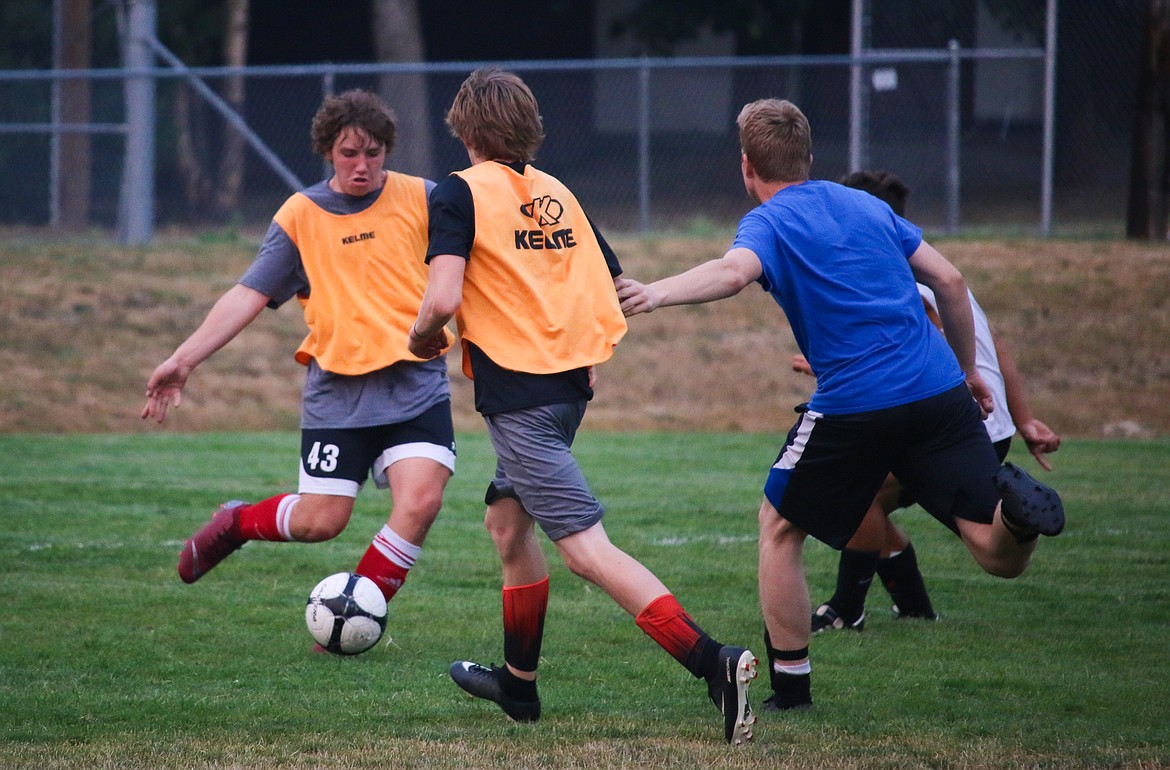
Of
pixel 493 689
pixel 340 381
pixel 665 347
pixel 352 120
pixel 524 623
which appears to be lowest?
pixel 493 689

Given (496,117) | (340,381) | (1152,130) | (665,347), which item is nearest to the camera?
(496,117)

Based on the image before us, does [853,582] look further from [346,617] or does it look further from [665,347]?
[665,347]

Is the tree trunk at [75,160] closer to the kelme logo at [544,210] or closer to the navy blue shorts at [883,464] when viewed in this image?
the kelme logo at [544,210]

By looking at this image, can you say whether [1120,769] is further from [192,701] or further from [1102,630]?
[192,701]

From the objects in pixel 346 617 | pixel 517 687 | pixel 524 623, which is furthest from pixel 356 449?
pixel 517 687

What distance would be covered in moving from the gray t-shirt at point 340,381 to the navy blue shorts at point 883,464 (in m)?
1.52

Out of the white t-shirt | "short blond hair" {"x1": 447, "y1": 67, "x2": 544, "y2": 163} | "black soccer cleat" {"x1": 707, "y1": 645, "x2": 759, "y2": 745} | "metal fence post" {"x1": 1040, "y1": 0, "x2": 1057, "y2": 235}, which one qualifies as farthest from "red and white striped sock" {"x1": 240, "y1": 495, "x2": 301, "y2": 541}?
"metal fence post" {"x1": 1040, "y1": 0, "x2": 1057, "y2": 235}

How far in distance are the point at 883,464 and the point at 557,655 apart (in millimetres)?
1520

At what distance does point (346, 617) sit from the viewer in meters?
4.91

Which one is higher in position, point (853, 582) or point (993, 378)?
point (993, 378)

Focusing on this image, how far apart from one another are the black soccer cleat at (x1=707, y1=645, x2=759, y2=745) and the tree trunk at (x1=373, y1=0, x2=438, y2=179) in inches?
504

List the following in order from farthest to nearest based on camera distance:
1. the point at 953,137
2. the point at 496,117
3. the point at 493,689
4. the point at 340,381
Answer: the point at 953,137 < the point at 340,381 < the point at 493,689 < the point at 496,117

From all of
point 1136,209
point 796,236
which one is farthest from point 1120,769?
point 1136,209

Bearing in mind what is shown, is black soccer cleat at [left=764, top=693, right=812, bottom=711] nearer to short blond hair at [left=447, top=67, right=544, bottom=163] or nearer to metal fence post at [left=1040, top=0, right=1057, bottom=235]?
short blond hair at [left=447, top=67, right=544, bottom=163]
